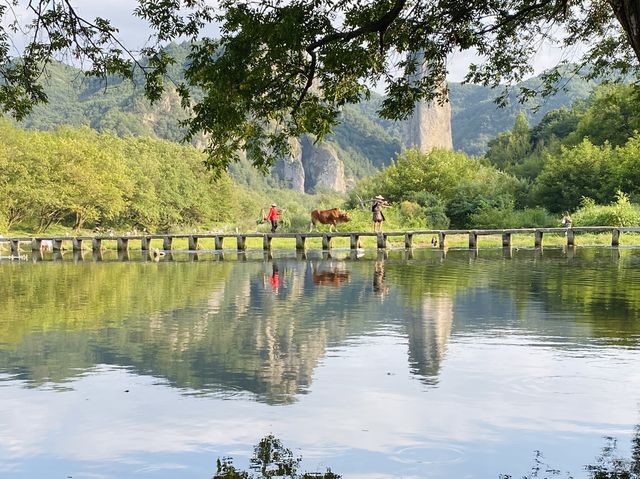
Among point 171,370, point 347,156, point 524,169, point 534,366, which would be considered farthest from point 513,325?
point 347,156

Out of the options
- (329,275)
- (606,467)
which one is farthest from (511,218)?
(606,467)

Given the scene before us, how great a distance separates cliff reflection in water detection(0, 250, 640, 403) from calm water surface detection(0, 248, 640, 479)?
2.3 inches

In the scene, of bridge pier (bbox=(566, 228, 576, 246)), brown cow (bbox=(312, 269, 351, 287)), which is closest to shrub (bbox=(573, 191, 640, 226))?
bridge pier (bbox=(566, 228, 576, 246))

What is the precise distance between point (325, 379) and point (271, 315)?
644cm

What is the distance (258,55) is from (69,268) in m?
24.4

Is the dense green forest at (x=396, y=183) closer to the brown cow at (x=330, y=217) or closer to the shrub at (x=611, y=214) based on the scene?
Result: the shrub at (x=611, y=214)

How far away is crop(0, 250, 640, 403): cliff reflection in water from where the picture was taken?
1150 cm

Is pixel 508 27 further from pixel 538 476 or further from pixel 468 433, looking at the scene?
pixel 538 476

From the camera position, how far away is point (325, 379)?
1055 centimetres

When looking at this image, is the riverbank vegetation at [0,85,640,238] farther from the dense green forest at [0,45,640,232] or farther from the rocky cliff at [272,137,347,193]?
the rocky cliff at [272,137,347,193]

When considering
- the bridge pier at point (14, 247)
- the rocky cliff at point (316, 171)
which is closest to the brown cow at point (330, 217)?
the bridge pier at point (14, 247)

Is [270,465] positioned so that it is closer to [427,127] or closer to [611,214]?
[611,214]

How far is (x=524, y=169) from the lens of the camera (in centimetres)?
7381

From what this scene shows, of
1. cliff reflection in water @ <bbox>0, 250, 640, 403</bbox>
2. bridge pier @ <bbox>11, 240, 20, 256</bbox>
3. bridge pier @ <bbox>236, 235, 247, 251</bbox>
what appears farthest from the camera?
bridge pier @ <bbox>11, 240, 20, 256</bbox>
